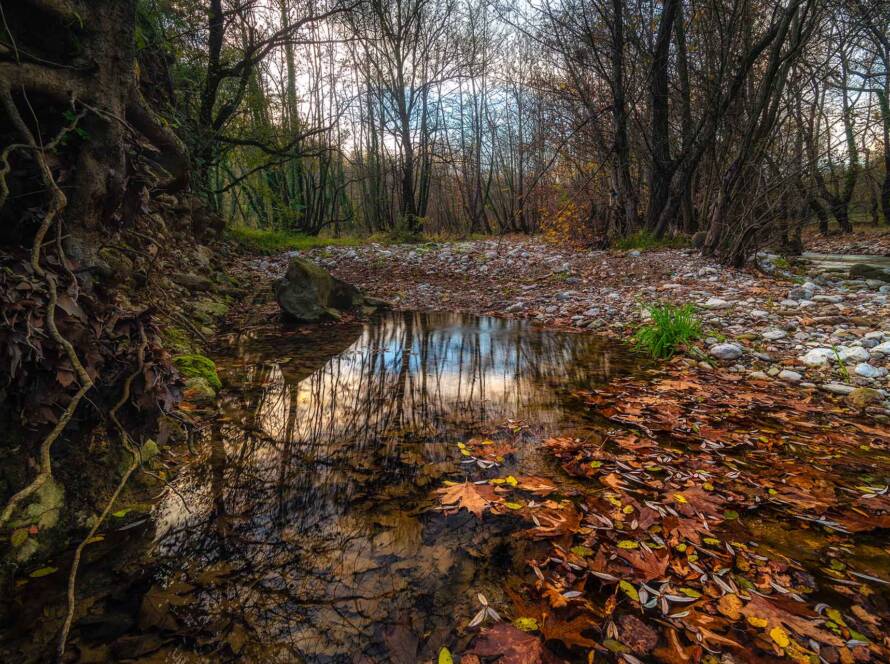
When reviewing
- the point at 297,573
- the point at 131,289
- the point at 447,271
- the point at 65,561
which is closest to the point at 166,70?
the point at 131,289

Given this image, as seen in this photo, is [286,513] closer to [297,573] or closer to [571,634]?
[297,573]

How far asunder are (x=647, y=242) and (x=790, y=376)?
6843 mm

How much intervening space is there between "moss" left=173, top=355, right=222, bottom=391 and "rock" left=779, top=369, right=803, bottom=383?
183 inches

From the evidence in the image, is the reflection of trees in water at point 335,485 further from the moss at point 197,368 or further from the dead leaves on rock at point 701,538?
the dead leaves on rock at point 701,538

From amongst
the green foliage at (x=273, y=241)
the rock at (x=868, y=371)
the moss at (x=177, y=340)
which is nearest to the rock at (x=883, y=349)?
the rock at (x=868, y=371)

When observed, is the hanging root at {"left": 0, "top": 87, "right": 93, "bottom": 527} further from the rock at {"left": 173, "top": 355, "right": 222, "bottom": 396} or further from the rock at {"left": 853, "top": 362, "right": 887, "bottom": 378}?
the rock at {"left": 853, "top": 362, "right": 887, "bottom": 378}

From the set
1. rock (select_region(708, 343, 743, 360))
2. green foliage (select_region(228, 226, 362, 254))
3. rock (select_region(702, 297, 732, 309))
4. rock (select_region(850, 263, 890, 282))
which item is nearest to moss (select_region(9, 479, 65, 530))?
rock (select_region(708, 343, 743, 360))

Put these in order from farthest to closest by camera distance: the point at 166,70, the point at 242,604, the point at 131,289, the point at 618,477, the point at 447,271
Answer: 1. the point at 447,271
2. the point at 166,70
3. the point at 131,289
4. the point at 618,477
5. the point at 242,604

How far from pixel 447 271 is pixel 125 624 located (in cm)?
922

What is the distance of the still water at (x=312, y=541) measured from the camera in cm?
131

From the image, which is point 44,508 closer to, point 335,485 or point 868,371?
point 335,485

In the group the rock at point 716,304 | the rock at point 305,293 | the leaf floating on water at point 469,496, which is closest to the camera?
the leaf floating on water at point 469,496

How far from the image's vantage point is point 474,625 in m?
1.35

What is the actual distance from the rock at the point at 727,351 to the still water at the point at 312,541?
142cm
